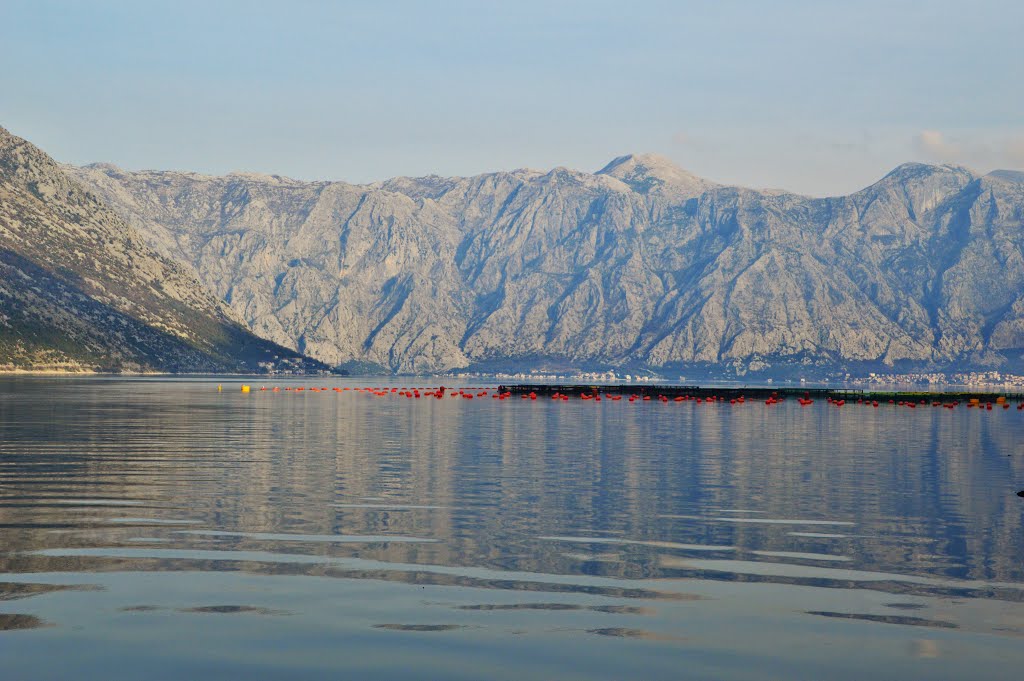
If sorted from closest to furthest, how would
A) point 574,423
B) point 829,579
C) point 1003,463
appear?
point 829,579 → point 1003,463 → point 574,423

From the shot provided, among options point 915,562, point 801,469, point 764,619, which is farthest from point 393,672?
point 801,469

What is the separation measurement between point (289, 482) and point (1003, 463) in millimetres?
46289

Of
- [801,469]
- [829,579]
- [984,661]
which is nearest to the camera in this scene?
[984,661]

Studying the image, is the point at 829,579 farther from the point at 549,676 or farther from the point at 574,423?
the point at 574,423

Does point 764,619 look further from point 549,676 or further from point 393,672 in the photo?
point 393,672

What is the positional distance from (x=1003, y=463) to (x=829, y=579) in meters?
48.7

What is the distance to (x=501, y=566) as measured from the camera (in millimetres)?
32688

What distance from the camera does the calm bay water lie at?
74.9 feet

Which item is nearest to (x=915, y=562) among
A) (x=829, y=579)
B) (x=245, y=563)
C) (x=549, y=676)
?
(x=829, y=579)

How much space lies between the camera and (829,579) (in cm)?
3173

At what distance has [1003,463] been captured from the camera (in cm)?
7481

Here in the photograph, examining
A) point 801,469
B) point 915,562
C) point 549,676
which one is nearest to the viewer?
point 549,676

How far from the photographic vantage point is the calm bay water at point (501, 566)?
22.8m

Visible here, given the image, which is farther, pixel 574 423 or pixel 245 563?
pixel 574 423
